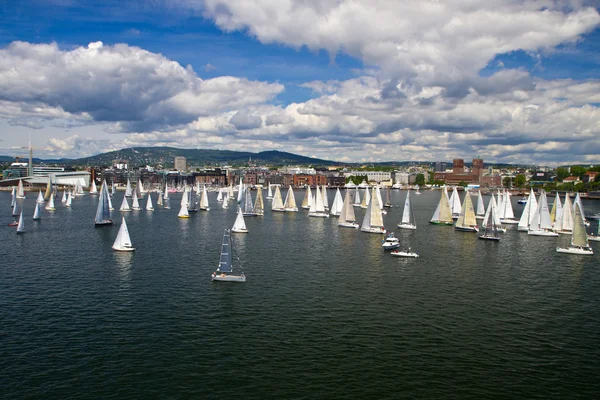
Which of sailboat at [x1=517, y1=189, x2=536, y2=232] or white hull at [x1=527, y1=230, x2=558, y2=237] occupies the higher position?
sailboat at [x1=517, y1=189, x2=536, y2=232]

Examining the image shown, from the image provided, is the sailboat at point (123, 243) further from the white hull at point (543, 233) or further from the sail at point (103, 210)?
the white hull at point (543, 233)

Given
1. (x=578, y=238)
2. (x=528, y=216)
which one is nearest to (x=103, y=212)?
(x=578, y=238)

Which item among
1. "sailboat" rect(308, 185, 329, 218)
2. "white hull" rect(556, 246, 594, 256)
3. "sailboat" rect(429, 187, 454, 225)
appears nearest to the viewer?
"white hull" rect(556, 246, 594, 256)

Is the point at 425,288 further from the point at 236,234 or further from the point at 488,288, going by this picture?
the point at 236,234

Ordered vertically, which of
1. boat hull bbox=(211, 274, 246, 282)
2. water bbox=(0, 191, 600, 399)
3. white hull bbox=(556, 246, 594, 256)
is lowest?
water bbox=(0, 191, 600, 399)

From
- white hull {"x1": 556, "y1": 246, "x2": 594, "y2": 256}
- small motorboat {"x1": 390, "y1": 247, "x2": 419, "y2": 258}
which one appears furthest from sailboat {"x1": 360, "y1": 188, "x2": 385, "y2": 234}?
white hull {"x1": 556, "y1": 246, "x2": 594, "y2": 256}

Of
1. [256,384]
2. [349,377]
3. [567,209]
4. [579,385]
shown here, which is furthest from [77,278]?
[567,209]

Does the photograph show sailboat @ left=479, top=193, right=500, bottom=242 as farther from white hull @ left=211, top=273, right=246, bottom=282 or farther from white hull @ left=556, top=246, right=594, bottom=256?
white hull @ left=211, top=273, right=246, bottom=282
